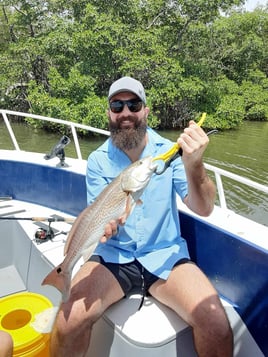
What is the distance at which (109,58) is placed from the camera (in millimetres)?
18484

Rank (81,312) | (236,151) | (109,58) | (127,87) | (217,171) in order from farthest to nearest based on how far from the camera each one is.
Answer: (109,58)
(236,151)
(217,171)
(127,87)
(81,312)

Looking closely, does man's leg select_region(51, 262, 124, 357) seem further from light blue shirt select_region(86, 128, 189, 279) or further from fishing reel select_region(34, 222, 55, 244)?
fishing reel select_region(34, 222, 55, 244)

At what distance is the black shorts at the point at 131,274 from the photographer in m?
2.16

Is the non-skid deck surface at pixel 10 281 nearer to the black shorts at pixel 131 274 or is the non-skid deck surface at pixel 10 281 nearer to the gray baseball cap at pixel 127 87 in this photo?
the black shorts at pixel 131 274

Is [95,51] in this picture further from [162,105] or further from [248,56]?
[248,56]

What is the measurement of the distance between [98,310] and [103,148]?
112cm

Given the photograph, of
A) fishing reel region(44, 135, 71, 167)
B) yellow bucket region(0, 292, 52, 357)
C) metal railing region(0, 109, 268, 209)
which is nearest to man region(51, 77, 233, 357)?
yellow bucket region(0, 292, 52, 357)

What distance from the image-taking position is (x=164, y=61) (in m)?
18.9

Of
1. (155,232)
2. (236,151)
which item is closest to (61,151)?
(155,232)

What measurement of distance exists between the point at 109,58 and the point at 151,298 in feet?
58.6

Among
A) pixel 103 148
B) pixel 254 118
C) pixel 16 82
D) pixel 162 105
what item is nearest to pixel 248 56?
pixel 254 118

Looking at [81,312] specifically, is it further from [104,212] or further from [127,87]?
[127,87]

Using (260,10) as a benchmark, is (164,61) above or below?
below

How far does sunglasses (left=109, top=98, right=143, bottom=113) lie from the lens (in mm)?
2396
